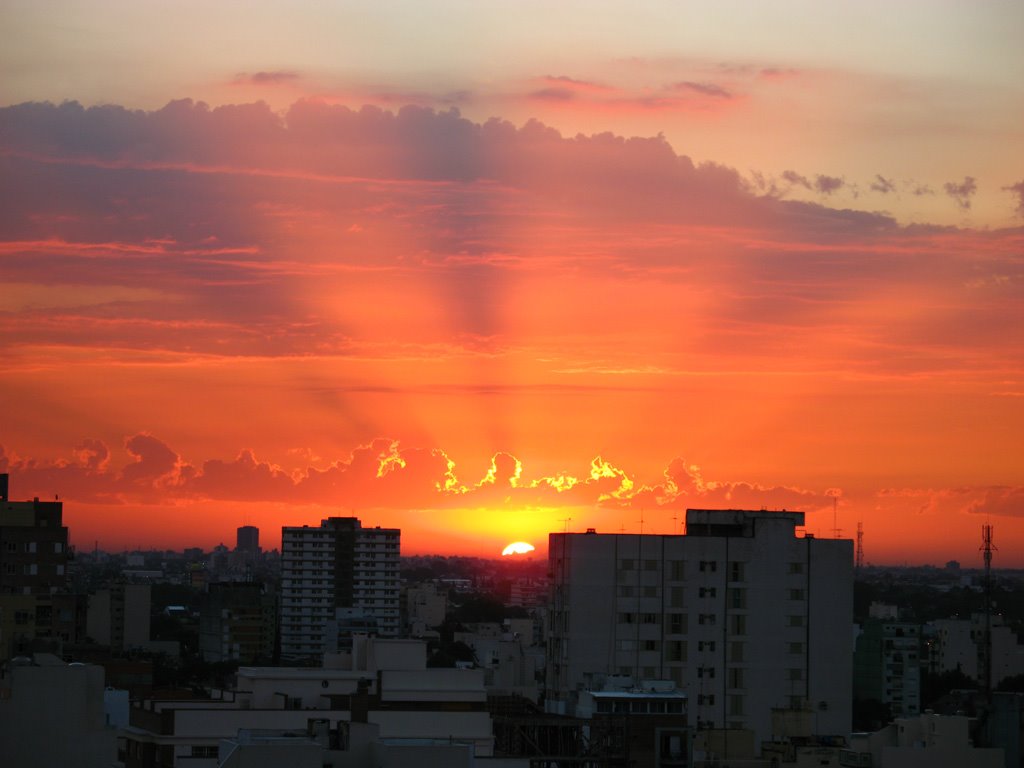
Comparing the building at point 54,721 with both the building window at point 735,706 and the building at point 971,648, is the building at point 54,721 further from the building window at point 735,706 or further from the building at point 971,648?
the building at point 971,648

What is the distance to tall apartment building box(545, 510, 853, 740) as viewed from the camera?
279 feet

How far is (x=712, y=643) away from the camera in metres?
87.3

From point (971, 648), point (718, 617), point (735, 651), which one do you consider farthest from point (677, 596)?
point (971, 648)

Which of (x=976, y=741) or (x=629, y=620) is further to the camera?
(x=629, y=620)

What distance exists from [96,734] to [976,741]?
31.9 meters

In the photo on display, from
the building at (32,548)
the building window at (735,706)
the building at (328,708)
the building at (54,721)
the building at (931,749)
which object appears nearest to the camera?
the building at (54,721)

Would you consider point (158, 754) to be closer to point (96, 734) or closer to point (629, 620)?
point (96, 734)

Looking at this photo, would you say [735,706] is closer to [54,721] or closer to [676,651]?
[676,651]

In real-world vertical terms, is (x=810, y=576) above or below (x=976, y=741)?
above

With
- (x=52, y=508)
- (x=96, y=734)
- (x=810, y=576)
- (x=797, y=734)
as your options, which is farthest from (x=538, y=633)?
(x=96, y=734)

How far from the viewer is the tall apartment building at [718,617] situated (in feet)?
279

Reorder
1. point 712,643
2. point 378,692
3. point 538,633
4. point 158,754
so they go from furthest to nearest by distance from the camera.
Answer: point 538,633 < point 712,643 < point 378,692 < point 158,754

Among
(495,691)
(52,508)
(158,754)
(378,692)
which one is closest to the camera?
(158,754)

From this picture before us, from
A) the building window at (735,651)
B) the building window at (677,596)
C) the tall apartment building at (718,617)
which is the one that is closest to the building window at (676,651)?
the tall apartment building at (718,617)
